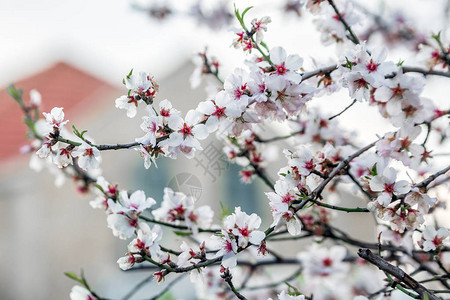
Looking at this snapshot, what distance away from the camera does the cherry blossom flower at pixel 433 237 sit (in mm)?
1199

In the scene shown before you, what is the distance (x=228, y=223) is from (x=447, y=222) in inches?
44.5

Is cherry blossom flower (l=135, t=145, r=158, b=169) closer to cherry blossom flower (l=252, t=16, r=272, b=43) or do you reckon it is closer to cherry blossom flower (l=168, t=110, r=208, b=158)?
cherry blossom flower (l=168, t=110, r=208, b=158)

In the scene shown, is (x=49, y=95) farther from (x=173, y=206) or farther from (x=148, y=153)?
(x=148, y=153)

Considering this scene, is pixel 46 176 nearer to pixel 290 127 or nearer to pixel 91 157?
pixel 290 127

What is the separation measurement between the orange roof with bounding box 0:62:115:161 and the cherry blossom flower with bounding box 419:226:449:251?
6.21 metres

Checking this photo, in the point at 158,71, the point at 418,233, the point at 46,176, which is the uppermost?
the point at 158,71

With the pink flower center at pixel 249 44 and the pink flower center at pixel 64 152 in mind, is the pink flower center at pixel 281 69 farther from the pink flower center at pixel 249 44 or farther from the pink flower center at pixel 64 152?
the pink flower center at pixel 64 152

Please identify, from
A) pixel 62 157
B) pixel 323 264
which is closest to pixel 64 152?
pixel 62 157

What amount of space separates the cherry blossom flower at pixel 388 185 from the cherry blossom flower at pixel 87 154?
57 centimetres

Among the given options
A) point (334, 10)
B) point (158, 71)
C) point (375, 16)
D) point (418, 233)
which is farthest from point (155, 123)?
point (158, 71)

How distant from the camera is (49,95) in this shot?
7812 mm

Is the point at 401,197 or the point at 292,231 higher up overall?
the point at 401,197

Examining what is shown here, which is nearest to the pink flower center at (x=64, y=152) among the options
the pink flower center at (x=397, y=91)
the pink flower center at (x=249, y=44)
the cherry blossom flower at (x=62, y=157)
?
the cherry blossom flower at (x=62, y=157)

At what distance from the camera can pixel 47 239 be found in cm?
712
